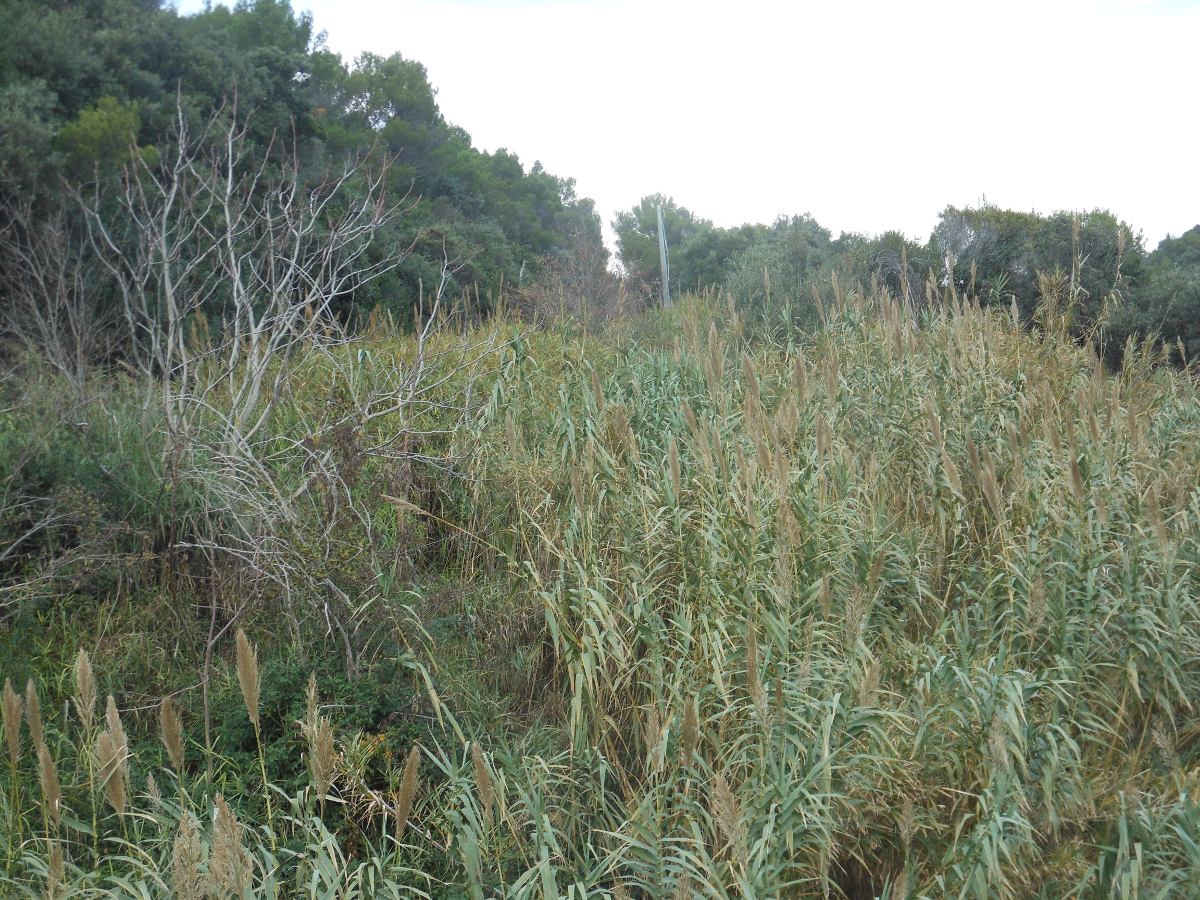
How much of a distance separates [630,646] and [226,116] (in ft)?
42.1

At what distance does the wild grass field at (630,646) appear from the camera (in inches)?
116

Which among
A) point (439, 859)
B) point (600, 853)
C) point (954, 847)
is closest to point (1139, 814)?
point (954, 847)

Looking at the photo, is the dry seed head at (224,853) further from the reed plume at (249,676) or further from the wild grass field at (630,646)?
the reed plume at (249,676)

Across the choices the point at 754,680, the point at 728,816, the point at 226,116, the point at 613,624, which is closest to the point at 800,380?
the point at 613,624

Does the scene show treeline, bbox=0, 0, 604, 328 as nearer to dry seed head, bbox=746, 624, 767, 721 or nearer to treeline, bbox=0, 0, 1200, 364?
treeline, bbox=0, 0, 1200, 364

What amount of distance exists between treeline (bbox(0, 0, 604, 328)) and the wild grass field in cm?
234

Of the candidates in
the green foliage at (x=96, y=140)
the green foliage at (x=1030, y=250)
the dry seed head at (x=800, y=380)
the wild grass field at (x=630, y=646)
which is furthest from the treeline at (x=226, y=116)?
the green foliage at (x=1030, y=250)

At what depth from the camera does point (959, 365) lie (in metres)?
6.11

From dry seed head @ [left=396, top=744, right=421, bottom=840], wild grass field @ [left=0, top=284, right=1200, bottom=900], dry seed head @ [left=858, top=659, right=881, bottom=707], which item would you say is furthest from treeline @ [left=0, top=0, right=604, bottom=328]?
dry seed head @ [left=396, top=744, right=421, bottom=840]

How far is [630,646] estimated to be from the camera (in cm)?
425

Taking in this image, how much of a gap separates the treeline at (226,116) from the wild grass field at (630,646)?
2341 millimetres

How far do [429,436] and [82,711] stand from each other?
405cm

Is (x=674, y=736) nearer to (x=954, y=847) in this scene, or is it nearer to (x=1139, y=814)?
(x=954, y=847)

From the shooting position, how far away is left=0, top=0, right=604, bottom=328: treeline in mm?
11188
